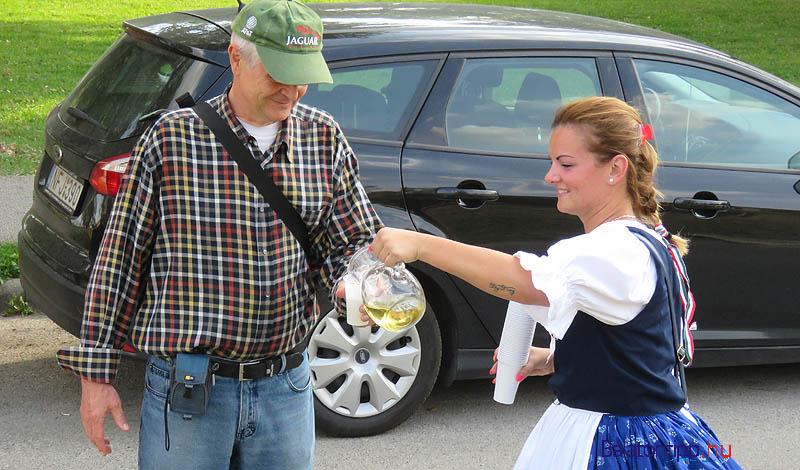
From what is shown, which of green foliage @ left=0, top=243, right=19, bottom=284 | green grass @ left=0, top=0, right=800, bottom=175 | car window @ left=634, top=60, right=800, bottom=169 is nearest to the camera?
car window @ left=634, top=60, right=800, bottom=169

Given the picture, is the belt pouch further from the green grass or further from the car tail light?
the green grass

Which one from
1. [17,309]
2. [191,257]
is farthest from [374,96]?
[17,309]

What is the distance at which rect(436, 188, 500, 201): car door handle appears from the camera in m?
4.27

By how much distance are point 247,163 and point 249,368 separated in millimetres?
516

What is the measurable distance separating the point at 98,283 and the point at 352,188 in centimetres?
71

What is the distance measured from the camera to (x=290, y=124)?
100 inches

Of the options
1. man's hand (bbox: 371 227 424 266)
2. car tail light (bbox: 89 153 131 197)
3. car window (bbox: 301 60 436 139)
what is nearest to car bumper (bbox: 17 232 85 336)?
car tail light (bbox: 89 153 131 197)

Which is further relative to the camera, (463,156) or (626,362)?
(463,156)

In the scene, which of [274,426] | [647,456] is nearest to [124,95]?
[274,426]

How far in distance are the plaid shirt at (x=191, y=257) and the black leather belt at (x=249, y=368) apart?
0.02 m

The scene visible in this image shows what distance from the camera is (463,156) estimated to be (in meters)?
4.37

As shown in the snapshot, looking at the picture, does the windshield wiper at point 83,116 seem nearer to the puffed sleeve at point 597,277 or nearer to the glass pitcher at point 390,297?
the glass pitcher at point 390,297

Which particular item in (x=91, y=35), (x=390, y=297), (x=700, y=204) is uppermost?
(x=390, y=297)

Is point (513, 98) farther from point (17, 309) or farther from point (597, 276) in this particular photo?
point (17, 309)
